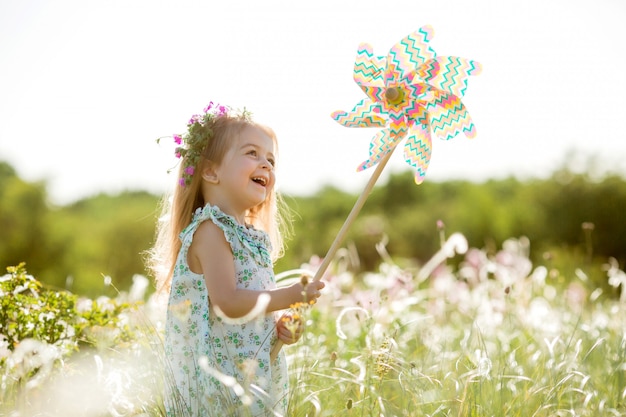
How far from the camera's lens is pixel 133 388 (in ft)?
9.39

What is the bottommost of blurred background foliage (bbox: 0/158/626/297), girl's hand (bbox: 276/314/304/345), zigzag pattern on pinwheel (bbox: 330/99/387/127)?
blurred background foliage (bbox: 0/158/626/297)

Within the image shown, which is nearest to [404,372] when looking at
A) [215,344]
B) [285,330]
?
[285,330]

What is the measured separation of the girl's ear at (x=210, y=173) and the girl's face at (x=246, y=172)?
0.5 inches

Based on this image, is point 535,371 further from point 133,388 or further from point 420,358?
point 133,388

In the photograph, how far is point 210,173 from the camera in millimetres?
2707

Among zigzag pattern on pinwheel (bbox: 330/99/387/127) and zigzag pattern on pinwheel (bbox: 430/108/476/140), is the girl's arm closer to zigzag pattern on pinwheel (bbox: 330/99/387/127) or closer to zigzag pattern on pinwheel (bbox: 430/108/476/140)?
zigzag pattern on pinwheel (bbox: 330/99/387/127)

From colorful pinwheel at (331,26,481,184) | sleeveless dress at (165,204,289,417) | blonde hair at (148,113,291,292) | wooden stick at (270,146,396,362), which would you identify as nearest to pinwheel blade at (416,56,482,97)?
colorful pinwheel at (331,26,481,184)

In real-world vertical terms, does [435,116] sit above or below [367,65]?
below

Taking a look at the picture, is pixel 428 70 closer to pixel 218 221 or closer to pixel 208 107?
pixel 208 107

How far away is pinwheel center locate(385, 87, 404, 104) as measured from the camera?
2.68 meters

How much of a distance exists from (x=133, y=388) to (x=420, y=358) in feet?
4.72

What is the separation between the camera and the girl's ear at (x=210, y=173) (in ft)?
8.80

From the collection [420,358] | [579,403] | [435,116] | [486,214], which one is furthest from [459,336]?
[486,214]

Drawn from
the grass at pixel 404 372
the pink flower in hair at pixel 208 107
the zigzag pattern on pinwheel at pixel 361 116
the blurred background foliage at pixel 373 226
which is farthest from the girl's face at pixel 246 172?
the blurred background foliage at pixel 373 226
